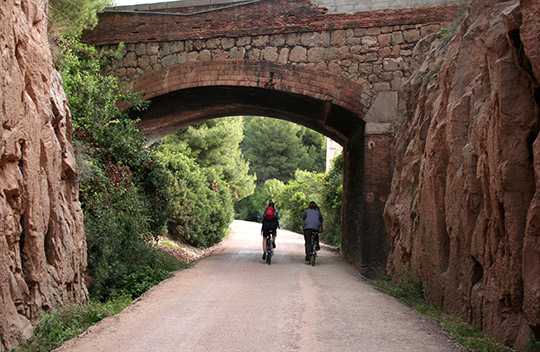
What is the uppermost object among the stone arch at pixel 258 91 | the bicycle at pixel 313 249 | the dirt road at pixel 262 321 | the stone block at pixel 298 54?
the stone block at pixel 298 54

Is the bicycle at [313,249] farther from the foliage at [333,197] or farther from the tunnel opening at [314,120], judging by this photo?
the foliage at [333,197]

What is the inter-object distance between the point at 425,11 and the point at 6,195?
9795 millimetres

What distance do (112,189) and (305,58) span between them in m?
5.52

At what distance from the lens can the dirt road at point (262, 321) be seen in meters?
4.87

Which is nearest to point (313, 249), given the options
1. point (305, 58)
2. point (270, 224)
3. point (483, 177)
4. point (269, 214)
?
point (270, 224)

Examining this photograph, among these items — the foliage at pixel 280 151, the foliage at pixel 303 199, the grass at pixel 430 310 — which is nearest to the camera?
the grass at pixel 430 310

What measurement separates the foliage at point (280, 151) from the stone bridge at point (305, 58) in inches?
1226

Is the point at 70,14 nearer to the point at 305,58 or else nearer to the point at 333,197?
the point at 305,58

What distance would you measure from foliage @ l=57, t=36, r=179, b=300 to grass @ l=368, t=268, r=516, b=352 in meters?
4.07

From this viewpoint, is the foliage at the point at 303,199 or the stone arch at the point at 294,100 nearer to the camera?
the stone arch at the point at 294,100

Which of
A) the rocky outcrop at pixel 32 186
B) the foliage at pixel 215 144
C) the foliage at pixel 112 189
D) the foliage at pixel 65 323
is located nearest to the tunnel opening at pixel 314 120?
the foliage at pixel 112 189

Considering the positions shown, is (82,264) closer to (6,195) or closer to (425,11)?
(6,195)

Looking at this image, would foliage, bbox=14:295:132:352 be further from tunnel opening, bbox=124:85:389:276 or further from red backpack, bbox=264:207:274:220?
tunnel opening, bbox=124:85:389:276

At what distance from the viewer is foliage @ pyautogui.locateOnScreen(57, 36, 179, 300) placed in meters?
8.32
